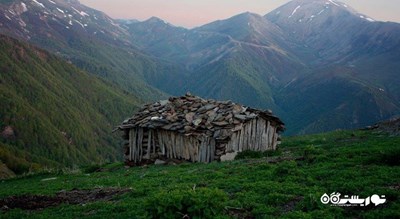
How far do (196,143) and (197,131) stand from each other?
832 mm

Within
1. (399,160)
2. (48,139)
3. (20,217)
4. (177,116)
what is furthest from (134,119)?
(48,139)

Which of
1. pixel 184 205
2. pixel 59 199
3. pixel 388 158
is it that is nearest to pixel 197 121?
pixel 59 199

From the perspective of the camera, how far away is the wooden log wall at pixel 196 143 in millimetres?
26406

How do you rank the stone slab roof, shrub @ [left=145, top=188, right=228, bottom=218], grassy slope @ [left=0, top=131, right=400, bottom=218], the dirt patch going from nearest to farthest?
shrub @ [left=145, top=188, right=228, bottom=218] → grassy slope @ [left=0, top=131, right=400, bottom=218] → the dirt patch → the stone slab roof

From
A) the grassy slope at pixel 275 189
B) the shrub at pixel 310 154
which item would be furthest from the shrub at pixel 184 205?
the shrub at pixel 310 154

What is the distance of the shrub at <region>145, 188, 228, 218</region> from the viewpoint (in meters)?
10.1

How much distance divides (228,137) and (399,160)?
1210 cm

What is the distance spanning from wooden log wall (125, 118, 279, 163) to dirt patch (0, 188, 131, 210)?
996 centimetres

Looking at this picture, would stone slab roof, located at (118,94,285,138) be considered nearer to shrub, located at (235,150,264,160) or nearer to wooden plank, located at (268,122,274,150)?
wooden plank, located at (268,122,274,150)

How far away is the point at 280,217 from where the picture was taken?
10758 millimetres

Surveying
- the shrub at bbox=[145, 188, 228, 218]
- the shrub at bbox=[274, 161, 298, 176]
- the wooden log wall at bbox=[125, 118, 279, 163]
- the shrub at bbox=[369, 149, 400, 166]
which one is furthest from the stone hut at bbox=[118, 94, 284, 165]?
the shrub at bbox=[145, 188, 228, 218]

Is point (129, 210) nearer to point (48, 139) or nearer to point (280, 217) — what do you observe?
point (280, 217)

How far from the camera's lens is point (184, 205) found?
33.7 ft

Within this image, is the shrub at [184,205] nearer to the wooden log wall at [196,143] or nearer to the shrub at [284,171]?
the shrub at [284,171]
